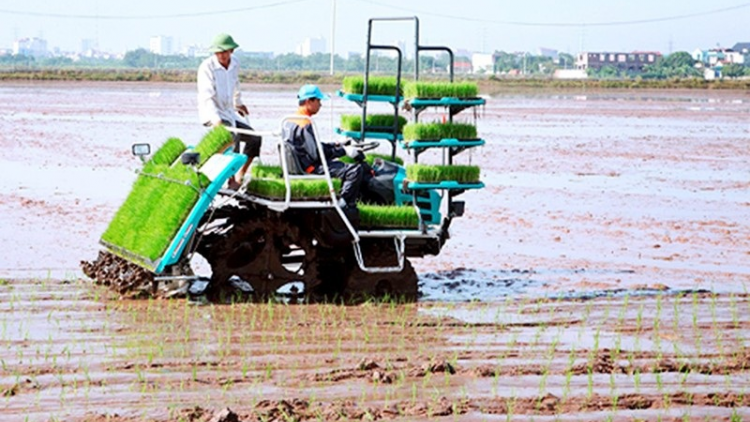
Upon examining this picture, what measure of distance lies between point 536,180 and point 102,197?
23.1ft

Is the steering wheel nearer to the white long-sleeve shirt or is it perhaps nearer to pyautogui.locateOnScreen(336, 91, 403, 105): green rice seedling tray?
pyautogui.locateOnScreen(336, 91, 403, 105): green rice seedling tray

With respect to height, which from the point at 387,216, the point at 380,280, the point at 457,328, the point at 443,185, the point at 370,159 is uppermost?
the point at 370,159

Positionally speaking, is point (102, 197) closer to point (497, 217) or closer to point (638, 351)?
point (497, 217)

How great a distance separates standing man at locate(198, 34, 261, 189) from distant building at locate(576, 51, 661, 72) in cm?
16178

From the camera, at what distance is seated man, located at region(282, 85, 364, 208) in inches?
426

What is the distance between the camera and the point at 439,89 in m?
11.1

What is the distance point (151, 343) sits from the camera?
912cm

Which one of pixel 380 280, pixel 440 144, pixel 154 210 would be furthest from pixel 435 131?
pixel 154 210

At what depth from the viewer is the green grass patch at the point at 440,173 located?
11102 millimetres

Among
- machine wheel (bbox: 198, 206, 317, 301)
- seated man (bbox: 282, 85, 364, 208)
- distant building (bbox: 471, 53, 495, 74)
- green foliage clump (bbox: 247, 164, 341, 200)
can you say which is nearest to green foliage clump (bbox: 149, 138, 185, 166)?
machine wheel (bbox: 198, 206, 317, 301)

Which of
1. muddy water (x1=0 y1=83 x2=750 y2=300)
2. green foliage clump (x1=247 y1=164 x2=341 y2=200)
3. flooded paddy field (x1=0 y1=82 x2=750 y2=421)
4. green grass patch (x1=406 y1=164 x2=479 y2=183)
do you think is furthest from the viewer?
muddy water (x1=0 y1=83 x2=750 y2=300)

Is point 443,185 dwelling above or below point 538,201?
above

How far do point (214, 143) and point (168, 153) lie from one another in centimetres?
78

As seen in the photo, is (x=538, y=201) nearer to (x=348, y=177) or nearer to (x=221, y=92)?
(x=348, y=177)
